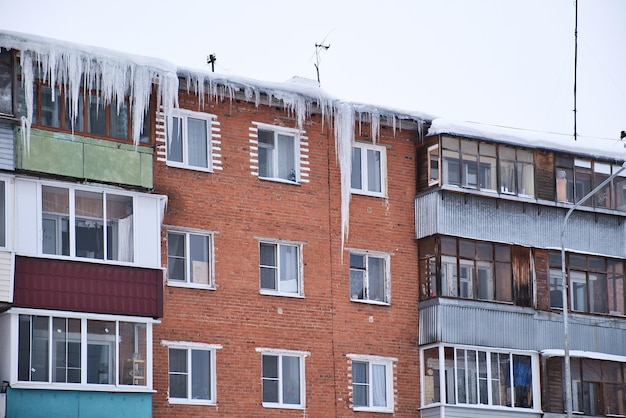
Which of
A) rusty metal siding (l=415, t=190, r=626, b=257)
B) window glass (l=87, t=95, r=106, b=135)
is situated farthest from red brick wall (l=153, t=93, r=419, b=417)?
window glass (l=87, t=95, r=106, b=135)

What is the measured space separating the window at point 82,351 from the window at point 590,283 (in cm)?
1361

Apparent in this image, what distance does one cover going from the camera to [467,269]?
142 ft

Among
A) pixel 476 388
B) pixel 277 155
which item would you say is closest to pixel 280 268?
pixel 277 155

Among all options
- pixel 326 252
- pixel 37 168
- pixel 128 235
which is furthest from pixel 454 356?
pixel 37 168

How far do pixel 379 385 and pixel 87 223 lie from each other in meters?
9.91

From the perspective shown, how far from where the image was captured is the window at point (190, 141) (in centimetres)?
3956

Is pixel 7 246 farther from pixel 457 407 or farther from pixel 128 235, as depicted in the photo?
pixel 457 407

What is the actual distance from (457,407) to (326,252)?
18.2ft

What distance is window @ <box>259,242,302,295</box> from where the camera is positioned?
40500mm

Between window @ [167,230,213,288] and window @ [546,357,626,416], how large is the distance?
35.2ft

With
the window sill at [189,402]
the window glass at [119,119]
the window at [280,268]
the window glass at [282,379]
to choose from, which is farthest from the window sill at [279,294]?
the window glass at [119,119]

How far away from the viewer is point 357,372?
41.6m

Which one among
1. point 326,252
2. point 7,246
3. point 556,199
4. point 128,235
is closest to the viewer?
point 7,246

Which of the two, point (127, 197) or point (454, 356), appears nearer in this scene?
point (127, 197)
